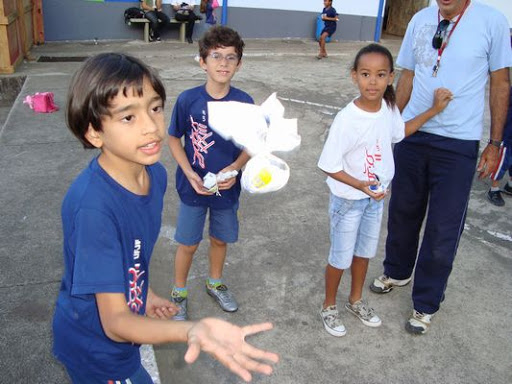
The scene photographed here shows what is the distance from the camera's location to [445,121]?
308 centimetres

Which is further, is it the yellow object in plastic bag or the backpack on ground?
the backpack on ground

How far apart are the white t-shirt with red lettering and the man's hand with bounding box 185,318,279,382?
164 cm

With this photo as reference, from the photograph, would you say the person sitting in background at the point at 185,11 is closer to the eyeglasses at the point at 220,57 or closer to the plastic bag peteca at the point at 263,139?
the eyeglasses at the point at 220,57

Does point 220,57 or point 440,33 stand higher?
point 440,33

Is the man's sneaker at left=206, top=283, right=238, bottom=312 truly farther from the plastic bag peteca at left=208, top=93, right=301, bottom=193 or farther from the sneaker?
the sneaker

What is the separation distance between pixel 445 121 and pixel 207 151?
56.3 inches

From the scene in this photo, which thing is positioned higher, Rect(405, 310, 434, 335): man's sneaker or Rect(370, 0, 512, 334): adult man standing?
Rect(370, 0, 512, 334): adult man standing

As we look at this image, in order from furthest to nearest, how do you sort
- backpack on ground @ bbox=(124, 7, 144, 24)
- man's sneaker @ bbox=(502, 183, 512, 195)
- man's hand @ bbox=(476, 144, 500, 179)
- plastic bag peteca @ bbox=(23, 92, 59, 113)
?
1. backpack on ground @ bbox=(124, 7, 144, 24)
2. plastic bag peteca @ bbox=(23, 92, 59, 113)
3. man's sneaker @ bbox=(502, 183, 512, 195)
4. man's hand @ bbox=(476, 144, 500, 179)

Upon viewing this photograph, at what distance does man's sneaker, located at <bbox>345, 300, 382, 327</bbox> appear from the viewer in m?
3.31

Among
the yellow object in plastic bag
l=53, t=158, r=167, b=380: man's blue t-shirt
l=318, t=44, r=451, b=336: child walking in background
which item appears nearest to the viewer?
l=53, t=158, r=167, b=380: man's blue t-shirt

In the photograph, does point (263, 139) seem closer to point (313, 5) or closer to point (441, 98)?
point (441, 98)

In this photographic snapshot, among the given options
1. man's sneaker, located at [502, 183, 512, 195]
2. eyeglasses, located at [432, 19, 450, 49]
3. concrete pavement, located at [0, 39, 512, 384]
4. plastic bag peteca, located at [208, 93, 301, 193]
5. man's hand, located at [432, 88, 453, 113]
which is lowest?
concrete pavement, located at [0, 39, 512, 384]

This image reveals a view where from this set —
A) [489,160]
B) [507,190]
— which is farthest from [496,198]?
[489,160]

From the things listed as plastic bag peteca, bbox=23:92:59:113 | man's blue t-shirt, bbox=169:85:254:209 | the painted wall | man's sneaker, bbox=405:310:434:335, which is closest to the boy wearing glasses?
man's blue t-shirt, bbox=169:85:254:209
